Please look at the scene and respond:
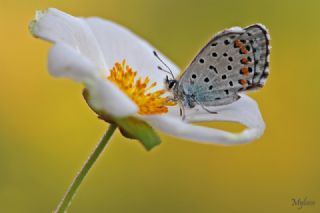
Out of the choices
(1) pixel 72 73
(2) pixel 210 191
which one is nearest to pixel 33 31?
(1) pixel 72 73

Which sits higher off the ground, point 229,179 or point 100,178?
point 229,179

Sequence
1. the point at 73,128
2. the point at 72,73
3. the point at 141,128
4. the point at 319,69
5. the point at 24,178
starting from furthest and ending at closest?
1. the point at 319,69
2. the point at 73,128
3. the point at 24,178
4. the point at 141,128
5. the point at 72,73

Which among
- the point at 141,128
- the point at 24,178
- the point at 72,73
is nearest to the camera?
the point at 72,73

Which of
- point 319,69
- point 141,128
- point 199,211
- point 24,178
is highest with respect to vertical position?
point 319,69

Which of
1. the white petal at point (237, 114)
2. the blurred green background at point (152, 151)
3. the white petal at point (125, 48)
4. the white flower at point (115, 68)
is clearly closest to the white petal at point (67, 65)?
the white flower at point (115, 68)

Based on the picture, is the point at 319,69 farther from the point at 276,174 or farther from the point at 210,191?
the point at 210,191

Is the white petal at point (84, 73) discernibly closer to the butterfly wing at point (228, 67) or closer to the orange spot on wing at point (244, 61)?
the butterfly wing at point (228, 67)

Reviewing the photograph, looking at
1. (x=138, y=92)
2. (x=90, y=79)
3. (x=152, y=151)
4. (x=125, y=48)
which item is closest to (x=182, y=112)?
(x=138, y=92)

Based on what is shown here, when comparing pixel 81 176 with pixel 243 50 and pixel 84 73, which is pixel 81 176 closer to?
pixel 84 73
